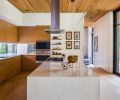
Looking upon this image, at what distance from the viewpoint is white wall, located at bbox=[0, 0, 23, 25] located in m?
6.75

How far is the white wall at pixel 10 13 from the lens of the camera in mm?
6752

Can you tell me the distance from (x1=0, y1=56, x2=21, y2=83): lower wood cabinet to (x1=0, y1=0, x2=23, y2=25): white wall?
1.62 meters

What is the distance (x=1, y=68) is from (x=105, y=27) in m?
5.95

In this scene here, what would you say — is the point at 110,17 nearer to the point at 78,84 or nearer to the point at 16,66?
the point at 16,66

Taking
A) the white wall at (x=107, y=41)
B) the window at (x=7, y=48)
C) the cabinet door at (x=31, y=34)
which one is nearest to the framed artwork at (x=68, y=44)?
the cabinet door at (x=31, y=34)

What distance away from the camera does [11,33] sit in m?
8.23

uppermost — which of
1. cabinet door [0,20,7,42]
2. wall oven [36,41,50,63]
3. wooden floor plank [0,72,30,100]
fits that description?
cabinet door [0,20,7,42]

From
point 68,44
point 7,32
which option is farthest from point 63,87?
point 68,44

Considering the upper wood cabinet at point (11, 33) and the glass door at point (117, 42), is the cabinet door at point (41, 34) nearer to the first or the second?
the upper wood cabinet at point (11, 33)

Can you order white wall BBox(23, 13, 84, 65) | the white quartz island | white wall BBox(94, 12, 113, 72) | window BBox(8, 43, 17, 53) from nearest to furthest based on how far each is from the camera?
the white quartz island < window BBox(8, 43, 17, 53) < white wall BBox(94, 12, 113, 72) < white wall BBox(23, 13, 84, 65)

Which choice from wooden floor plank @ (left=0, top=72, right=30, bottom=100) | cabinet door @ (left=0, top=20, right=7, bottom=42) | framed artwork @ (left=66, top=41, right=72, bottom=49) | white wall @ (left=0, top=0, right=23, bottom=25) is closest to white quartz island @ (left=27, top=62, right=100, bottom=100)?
wooden floor plank @ (left=0, top=72, right=30, bottom=100)

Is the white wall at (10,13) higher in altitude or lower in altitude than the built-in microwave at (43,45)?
higher

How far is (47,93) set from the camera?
3201 mm

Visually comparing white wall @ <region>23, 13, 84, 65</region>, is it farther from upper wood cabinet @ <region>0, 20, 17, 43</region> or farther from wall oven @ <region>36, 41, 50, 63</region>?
upper wood cabinet @ <region>0, 20, 17, 43</region>
